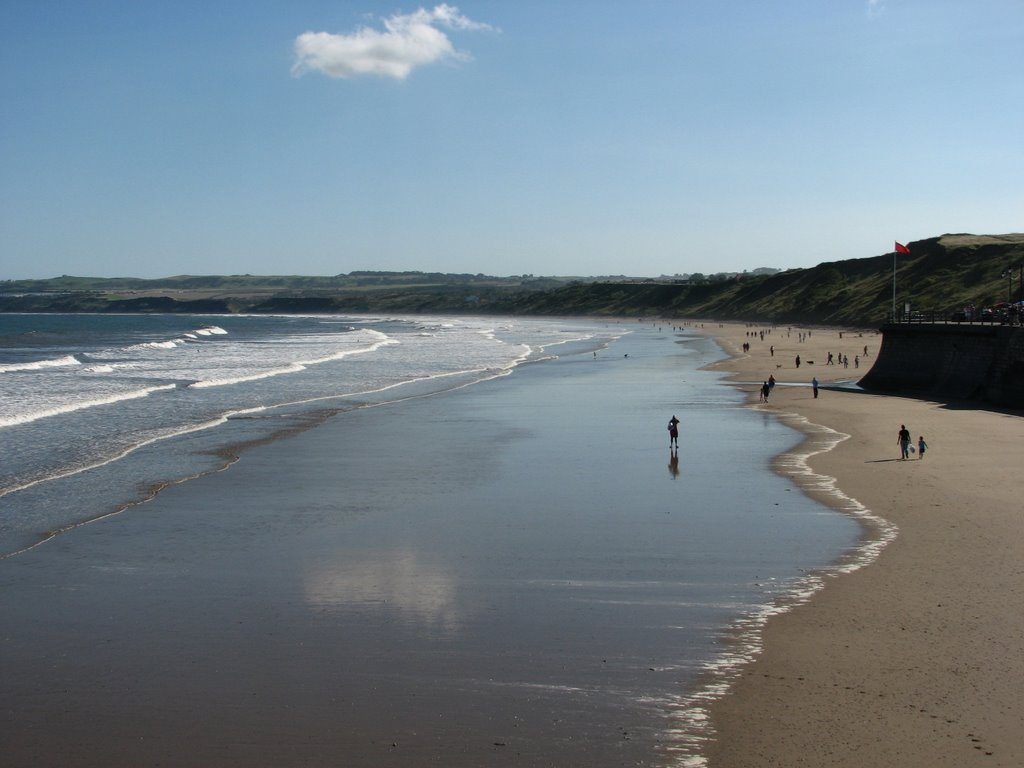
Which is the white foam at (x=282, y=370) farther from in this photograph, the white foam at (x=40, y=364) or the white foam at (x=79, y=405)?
the white foam at (x=40, y=364)

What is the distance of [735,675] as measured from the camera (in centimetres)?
1034

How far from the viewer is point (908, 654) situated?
10750mm

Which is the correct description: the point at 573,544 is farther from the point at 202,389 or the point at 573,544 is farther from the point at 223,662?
the point at 202,389

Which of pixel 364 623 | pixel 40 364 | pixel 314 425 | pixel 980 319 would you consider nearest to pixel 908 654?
pixel 364 623

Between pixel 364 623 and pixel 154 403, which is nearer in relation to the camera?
pixel 364 623

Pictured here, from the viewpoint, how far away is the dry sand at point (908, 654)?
8.71 metres

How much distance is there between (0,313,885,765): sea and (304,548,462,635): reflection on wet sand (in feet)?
9.91

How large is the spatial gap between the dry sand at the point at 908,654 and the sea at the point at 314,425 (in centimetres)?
41

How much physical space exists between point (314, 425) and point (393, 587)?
18207mm

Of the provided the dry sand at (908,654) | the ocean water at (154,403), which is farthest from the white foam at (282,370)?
the dry sand at (908,654)

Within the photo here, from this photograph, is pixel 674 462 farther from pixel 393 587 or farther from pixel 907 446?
pixel 393 587

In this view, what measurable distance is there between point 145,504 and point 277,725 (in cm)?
1107

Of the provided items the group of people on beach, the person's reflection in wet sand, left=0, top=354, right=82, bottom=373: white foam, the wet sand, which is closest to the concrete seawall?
the group of people on beach

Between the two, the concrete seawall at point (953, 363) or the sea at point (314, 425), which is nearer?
the sea at point (314, 425)
